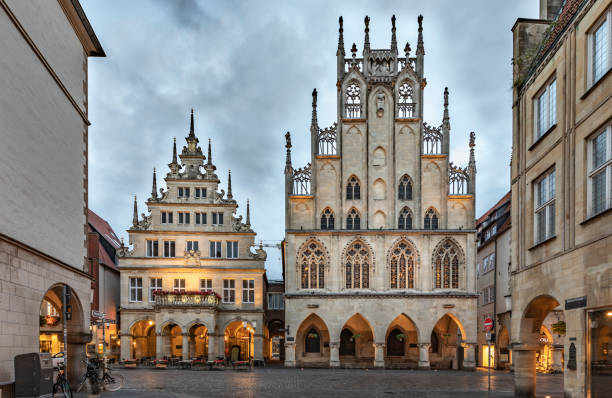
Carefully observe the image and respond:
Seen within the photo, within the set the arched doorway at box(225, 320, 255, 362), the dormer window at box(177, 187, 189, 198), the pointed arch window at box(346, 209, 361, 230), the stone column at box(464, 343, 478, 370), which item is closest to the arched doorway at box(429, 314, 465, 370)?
the stone column at box(464, 343, 478, 370)

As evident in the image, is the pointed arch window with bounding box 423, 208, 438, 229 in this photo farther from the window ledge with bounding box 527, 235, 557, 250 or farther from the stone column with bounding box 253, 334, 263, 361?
the window ledge with bounding box 527, 235, 557, 250

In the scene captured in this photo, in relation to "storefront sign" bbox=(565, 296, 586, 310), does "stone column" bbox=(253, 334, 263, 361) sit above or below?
below

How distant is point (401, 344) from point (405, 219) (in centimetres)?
1085

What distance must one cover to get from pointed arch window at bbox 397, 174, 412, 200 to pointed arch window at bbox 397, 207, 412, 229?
3.17 ft

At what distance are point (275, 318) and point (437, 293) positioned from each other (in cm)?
1960

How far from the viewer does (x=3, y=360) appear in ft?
42.7

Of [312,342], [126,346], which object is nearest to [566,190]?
[312,342]

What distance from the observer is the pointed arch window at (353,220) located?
4375 centimetres

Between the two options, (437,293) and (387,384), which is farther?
(437,293)

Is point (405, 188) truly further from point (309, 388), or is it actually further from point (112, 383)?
point (112, 383)

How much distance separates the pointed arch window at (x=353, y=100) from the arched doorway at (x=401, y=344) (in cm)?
1665

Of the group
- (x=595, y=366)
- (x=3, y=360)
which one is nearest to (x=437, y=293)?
(x=595, y=366)

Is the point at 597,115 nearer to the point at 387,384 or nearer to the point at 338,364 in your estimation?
the point at 387,384

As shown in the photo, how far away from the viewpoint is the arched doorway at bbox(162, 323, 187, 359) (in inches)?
1736
